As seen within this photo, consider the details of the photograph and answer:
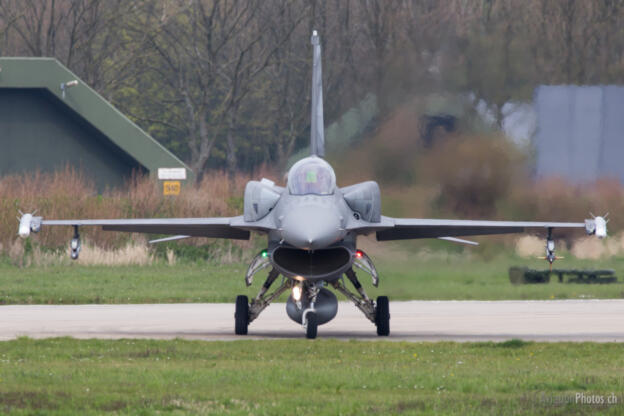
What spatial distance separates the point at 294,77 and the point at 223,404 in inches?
1736

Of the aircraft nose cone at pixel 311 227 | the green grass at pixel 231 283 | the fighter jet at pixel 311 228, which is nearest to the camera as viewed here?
the aircraft nose cone at pixel 311 227

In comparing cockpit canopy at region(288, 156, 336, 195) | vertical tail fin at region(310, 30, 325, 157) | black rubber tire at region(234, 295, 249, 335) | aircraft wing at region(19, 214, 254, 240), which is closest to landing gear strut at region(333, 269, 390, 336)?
black rubber tire at region(234, 295, 249, 335)

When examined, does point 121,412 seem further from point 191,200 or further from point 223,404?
→ point 191,200

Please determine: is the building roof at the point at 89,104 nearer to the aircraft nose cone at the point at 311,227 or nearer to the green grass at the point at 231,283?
the green grass at the point at 231,283

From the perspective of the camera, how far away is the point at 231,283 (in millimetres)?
32438

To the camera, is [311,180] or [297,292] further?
[297,292]

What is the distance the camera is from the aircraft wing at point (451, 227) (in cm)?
2020

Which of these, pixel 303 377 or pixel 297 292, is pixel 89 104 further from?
pixel 303 377

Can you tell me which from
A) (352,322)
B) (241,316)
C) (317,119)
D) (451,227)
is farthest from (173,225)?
(352,322)

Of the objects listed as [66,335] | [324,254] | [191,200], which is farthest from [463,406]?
[191,200]

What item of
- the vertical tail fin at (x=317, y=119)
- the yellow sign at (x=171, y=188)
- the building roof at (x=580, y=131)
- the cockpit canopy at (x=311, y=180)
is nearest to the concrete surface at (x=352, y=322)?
the cockpit canopy at (x=311, y=180)

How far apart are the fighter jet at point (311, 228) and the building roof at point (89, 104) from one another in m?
23.7

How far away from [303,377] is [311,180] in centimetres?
628

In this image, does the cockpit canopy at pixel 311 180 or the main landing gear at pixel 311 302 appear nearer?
the cockpit canopy at pixel 311 180
